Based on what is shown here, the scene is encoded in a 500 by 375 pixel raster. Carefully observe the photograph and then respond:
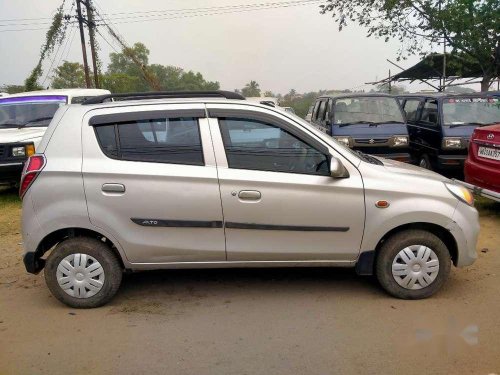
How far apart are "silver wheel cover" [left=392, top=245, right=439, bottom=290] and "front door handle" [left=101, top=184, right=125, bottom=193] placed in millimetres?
2220

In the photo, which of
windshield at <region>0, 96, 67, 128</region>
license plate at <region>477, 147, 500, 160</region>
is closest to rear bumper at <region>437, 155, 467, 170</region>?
license plate at <region>477, 147, 500, 160</region>

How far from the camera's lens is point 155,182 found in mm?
3531

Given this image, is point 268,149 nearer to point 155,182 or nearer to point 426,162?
point 155,182

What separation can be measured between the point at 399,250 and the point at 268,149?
4.34 ft

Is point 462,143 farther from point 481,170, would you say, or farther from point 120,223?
point 120,223

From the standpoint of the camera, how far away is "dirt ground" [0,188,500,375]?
9.63 feet

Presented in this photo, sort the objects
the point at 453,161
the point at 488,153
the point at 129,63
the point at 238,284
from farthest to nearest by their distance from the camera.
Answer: the point at 129,63 → the point at 453,161 → the point at 488,153 → the point at 238,284

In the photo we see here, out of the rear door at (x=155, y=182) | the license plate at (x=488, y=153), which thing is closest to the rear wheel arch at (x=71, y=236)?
the rear door at (x=155, y=182)

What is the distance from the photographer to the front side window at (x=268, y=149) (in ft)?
11.9

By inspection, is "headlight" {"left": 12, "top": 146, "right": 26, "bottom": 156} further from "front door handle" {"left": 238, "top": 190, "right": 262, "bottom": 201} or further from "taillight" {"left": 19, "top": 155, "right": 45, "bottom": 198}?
"front door handle" {"left": 238, "top": 190, "right": 262, "bottom": 201}

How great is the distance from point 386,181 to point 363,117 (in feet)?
16.7

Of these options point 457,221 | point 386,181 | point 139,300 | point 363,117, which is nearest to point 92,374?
point 139,300

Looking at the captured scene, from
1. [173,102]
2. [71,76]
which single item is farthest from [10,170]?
[71,76]

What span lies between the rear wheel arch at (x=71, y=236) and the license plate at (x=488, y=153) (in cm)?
466
